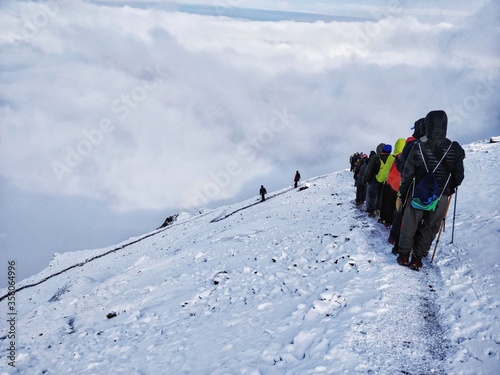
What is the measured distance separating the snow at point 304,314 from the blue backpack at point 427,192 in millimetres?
1821

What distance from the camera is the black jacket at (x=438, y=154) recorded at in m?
6.59

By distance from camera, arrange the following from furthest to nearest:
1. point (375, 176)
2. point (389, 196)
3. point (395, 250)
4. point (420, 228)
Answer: point (375, 176) → point (389, 196) → point (395, 250) → point (420, 228)

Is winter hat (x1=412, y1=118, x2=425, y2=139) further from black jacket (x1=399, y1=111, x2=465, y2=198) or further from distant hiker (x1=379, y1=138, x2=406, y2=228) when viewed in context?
distant hiker (x1=379, y1=138, x2=406, y2=228)

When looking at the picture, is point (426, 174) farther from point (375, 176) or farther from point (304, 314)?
point (375, 176)

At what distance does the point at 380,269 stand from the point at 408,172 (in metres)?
2.61

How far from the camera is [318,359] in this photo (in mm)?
4730

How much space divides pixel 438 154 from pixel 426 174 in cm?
55

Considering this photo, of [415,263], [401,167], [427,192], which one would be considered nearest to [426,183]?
[427,192]

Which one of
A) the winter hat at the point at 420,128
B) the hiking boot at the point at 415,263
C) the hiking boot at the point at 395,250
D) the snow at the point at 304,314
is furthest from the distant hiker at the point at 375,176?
the hiking boot at the point at 415,263

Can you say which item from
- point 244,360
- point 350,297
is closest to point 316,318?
point 350,297

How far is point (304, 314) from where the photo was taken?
6.31 m

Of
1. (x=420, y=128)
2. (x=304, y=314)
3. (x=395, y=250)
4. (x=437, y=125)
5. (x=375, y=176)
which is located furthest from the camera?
(x=375, y=176)

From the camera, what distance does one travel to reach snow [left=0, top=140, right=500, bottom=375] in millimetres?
4836

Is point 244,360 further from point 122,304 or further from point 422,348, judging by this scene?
point 122,304
